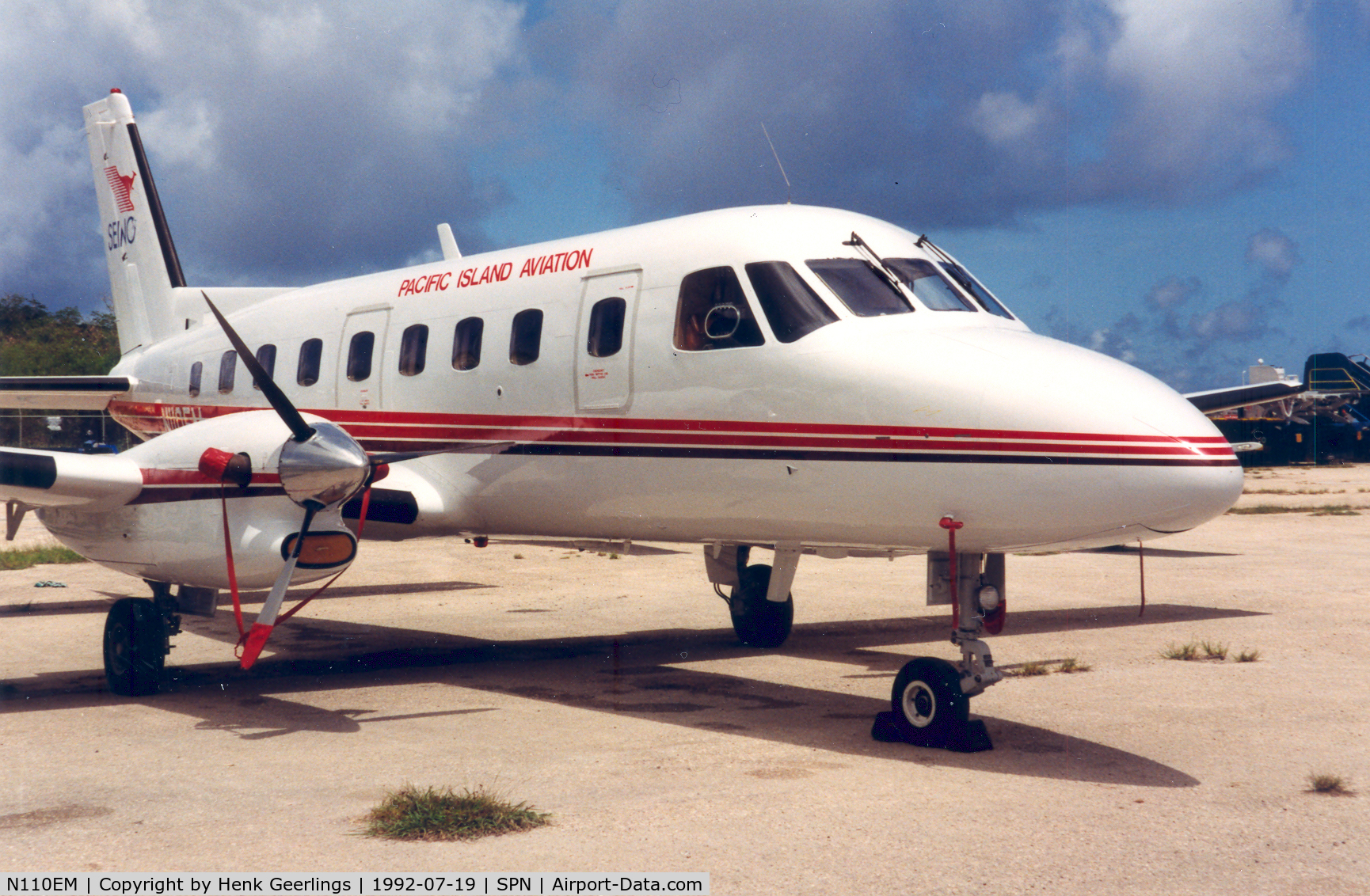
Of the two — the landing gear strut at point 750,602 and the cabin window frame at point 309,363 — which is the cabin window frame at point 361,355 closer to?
the cabin window frame at point 309,363

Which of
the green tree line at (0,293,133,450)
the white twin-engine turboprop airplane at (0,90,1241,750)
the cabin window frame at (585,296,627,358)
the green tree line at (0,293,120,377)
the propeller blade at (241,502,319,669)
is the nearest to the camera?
the white twin-engine turboprop airplane at (0,90,1241,750)

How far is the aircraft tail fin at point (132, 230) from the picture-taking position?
14914 millimetres

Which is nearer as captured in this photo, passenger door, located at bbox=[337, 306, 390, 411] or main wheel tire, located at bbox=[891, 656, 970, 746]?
main wheel tire, located at bbox=[891, 656, 970, 746]

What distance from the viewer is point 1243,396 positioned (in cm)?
1639

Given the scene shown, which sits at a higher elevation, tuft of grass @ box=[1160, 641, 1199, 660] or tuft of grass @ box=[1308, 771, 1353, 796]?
tuft of grass @ box=[1160, 641, 1199, 660]

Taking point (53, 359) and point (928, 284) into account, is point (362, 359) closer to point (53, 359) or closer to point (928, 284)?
point (928, 284)

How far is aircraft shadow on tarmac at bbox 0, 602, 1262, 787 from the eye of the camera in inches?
272

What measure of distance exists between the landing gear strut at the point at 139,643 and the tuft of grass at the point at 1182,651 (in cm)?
816

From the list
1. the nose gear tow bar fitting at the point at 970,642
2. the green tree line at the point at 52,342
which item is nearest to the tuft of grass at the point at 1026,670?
the nose gear tow bar fitting at the point at 970,642

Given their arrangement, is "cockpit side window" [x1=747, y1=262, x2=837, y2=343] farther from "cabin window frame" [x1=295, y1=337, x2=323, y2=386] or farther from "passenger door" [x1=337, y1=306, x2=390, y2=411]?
"cabin window frame" [x1=295, y1=337, x2=323, y2=386]

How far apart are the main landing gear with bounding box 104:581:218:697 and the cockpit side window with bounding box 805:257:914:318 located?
5.14 metres

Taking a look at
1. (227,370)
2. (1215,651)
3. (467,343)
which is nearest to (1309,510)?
(1215,651)

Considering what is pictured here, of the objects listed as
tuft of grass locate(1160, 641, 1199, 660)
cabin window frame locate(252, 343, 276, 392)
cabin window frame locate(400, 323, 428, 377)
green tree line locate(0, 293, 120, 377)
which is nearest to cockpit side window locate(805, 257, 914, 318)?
cabin window frame locate(400, 323, 428, 377)

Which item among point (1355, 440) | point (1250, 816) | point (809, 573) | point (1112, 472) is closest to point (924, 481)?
point (1112, 472)
